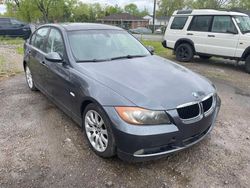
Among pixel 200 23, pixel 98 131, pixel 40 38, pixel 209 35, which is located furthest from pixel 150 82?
pixel 200 23

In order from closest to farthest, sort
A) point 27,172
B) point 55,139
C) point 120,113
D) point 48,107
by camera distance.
→ point 120,113 < point 27,172 < point 55,139 < point 48,107

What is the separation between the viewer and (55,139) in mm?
3572

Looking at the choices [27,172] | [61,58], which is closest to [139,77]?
[61,58]

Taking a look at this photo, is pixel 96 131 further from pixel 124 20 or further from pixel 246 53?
pixel 124 20

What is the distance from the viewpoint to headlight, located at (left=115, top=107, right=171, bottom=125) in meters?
2.58

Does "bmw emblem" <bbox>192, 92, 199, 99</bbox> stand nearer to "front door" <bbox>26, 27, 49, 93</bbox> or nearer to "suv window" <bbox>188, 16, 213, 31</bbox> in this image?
"front door" <bbox>26, 27, 49, 93</bbox>

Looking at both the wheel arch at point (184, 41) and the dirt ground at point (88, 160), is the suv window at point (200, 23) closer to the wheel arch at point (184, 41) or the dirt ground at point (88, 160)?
the wheel arch at point (184, 41)

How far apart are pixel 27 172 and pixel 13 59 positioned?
314 inches

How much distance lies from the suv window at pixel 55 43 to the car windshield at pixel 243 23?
6.35m

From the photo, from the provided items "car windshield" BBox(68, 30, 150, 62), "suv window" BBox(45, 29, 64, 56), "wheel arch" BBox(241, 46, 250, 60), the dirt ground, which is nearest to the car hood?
"car windshield" BBox(68, 30, 150, 62)

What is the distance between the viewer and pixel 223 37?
27.2 ft

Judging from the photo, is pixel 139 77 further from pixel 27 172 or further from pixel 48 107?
pixel 48 107

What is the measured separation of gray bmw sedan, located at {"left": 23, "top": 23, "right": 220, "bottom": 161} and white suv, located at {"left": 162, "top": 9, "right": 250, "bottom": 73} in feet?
16.1

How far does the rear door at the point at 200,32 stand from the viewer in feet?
28.8
